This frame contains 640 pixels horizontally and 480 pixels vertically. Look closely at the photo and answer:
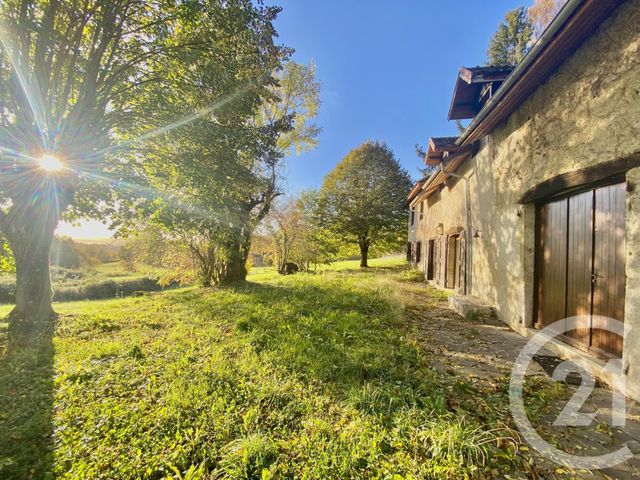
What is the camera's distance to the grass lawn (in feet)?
6.86

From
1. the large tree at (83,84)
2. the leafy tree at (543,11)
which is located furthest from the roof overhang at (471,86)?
the leafy tree at (543,11)

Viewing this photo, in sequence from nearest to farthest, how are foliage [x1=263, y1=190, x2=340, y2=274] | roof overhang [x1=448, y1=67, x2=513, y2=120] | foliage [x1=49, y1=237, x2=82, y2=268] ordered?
roof overhang [x1=448, y1=67, x2=513, y2=120] → foliage [x1=263, y1=190, x2=340, y2=274] → foliage [x1=49, y1=237, x2=82, y2=268]

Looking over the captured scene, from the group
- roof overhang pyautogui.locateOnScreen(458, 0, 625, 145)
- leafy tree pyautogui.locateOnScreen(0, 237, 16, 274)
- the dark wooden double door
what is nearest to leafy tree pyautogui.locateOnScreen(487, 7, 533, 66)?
roof overhang pyautogui.locateOnScreen(458, 0, 625, 145)

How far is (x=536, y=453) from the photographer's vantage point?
2168mm

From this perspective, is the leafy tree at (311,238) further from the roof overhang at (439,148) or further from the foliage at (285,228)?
the roof overhang at (439,148)

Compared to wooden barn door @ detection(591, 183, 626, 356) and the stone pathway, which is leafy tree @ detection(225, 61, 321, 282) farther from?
wooden barn door @ detection(591, 183, 626, 356)

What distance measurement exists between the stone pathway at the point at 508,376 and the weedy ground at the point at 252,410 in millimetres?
122

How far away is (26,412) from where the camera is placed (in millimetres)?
2812

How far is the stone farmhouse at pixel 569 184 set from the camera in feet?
9.96

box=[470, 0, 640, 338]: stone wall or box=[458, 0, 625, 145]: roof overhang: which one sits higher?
box=[458, 0, 625, 145]: roof overhang

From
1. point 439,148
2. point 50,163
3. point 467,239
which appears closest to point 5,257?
point 50,163

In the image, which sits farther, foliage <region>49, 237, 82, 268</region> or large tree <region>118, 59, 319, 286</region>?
foliage <region>49, 237, 82, 268</region>

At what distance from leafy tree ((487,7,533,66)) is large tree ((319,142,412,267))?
1005cm

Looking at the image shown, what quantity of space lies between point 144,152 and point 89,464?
7.08 meters
